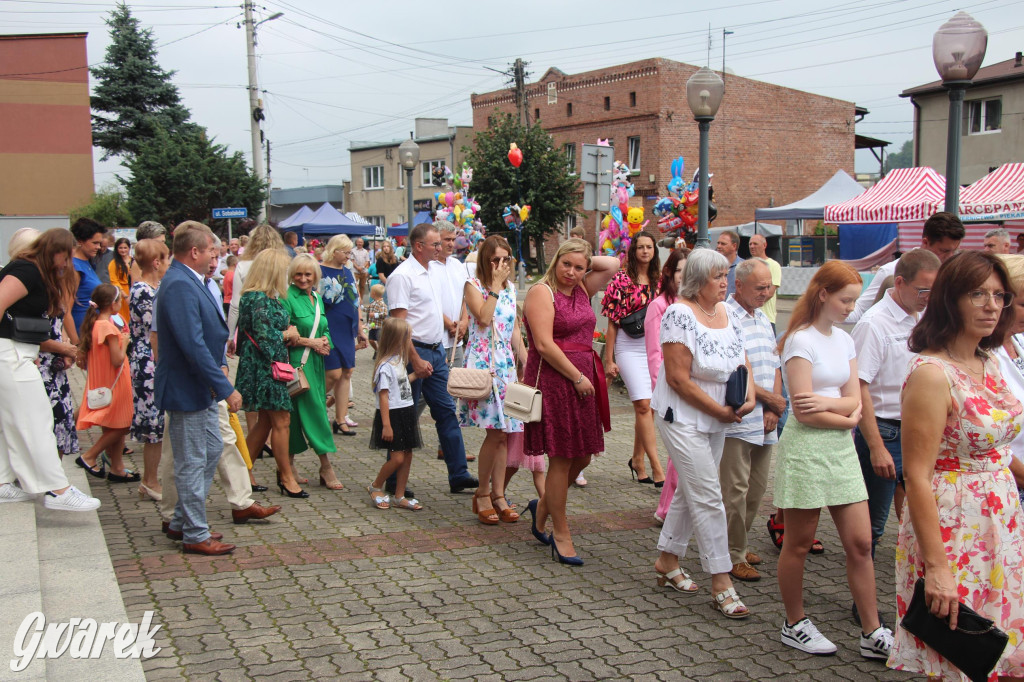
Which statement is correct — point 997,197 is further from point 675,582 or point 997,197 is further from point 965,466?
point 965,466

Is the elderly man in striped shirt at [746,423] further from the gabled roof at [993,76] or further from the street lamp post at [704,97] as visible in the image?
the gabled roof at [993,76]

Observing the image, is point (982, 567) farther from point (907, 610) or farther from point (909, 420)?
point (909, 420)

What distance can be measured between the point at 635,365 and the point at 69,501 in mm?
4246

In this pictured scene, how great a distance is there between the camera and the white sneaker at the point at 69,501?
576 cm

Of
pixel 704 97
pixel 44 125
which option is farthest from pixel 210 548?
pixel 44 125

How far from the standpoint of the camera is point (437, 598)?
192 inches

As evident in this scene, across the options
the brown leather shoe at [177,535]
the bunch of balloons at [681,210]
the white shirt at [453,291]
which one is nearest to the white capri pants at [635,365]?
the white shirt at [453,291]

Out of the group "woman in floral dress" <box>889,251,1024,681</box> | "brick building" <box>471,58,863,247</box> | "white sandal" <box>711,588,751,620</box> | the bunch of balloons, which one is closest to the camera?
"woman in floral dress" <box>889,251,1024,681</box>

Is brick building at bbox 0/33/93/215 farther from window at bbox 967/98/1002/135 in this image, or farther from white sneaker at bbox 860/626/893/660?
white sneaker at bbox 860/626/893/660

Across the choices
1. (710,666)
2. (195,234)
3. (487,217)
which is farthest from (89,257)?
(487,217)

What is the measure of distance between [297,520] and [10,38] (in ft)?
157

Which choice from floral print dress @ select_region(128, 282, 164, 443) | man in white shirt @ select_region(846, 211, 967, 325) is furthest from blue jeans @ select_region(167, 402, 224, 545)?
man in white shirt @ select_region(846, 211, 967, 325)

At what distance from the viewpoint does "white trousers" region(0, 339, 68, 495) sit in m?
5.44

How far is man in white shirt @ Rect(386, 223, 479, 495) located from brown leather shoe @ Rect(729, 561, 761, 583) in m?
2.47
